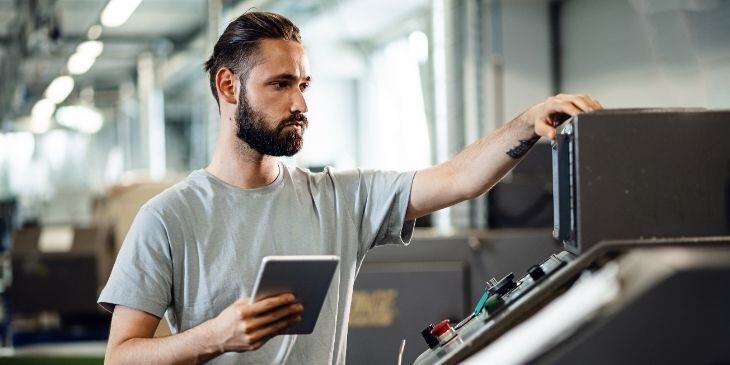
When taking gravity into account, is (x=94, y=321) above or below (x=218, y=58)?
below

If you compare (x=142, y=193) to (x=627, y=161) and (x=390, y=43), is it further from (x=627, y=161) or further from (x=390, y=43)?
(x=390, y=43)

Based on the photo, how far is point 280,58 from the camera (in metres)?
1.68

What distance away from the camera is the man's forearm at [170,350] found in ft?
4.63

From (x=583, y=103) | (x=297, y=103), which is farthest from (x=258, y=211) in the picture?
(x=583, y=103)

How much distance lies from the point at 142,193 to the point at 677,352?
4.93 metres

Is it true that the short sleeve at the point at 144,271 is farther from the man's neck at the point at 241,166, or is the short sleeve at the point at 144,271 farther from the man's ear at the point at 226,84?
the man's ear at the point at 226,84

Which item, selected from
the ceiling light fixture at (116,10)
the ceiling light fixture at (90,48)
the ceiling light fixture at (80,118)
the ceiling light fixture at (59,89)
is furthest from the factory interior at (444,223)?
the ceiling light fixture at (80,118)

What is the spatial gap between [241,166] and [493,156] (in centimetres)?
47

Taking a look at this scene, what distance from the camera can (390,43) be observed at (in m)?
10.6

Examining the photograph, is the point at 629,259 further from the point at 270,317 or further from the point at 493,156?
the point at 493,156

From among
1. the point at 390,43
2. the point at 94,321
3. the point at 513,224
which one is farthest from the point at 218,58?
the point at 390,43

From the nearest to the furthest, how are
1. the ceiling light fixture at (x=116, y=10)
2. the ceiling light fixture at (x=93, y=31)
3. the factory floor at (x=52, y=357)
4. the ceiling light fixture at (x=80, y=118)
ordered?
the factory floor at (x=52, y=357) → the ceiling light fixture at (x=116, y=10) → the ceiling light fixture at (x=93, y=31) → the ceiling light fixture at (x=80, y=118)

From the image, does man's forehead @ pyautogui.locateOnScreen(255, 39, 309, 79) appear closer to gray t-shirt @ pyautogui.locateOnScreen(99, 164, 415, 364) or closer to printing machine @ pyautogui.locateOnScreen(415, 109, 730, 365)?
gray t-shirt @ pyautogui.locateOnScreen(99, 164, 415, 364)

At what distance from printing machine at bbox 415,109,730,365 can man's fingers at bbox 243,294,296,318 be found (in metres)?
0.22
